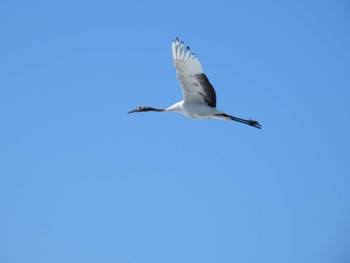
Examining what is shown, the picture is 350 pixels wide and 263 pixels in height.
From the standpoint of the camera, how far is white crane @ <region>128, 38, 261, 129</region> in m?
27.2

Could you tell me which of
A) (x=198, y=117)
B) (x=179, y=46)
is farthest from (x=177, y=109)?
(x=179, y=46)

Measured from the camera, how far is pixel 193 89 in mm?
28203

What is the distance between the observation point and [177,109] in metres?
28.9

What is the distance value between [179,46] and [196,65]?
80cm

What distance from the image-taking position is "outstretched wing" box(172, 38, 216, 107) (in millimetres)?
27188

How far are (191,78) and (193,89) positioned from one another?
1.93ft

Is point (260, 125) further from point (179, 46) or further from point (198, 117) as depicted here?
point (179, 46)

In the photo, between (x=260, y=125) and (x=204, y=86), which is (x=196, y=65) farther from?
(x=260, y=125)

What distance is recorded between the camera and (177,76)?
27.7 metres

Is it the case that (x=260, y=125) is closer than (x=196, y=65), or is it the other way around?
(x=196, y=65)

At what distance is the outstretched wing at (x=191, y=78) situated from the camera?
1070 inches

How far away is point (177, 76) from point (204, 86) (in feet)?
3.19

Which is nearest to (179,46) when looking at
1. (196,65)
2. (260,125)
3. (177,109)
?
(196,65)

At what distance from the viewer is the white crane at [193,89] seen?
27219mm
